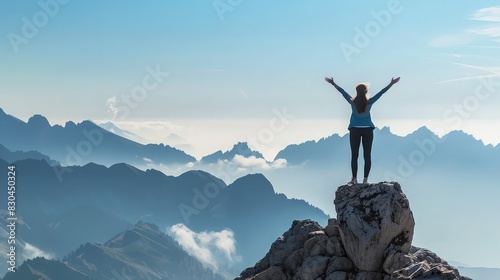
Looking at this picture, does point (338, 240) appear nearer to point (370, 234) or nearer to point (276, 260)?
point (370, 234)

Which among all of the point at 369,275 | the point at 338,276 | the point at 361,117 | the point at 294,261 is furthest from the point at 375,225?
the point at 294,261

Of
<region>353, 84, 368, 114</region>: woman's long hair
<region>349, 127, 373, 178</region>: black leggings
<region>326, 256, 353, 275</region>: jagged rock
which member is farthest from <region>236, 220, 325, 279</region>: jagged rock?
<region>353, 84, 368, 114</region>: woman's long hair

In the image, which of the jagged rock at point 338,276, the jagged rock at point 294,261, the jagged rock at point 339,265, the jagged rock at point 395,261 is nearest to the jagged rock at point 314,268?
the jagged rock at point 339,265

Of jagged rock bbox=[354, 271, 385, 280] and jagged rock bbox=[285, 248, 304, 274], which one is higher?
jagged rock bbox=[285, 248, 304, 274]

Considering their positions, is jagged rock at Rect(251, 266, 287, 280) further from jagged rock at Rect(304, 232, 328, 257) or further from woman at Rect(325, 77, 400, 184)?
woman at Rect(325, 77, 400, 184)

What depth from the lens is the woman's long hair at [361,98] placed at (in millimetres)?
31344

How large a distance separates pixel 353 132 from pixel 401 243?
6.68m

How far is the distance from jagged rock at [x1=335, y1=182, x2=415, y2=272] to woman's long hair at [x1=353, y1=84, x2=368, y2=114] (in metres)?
4.39

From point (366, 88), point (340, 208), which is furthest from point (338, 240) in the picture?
point (366, 88)

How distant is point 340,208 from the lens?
31.8 m

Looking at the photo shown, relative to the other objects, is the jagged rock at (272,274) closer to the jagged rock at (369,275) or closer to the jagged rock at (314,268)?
the jagged rock at (314,268)

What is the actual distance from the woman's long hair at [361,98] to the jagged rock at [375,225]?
4389 mm

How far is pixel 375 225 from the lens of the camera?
29.3 m

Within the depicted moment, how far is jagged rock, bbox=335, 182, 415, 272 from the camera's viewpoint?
2925 centimetres
